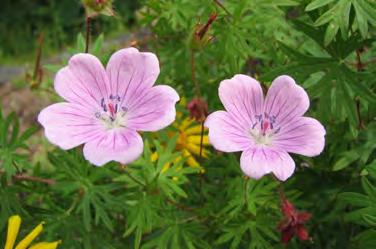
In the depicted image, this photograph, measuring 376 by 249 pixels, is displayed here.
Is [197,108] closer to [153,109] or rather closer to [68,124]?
[153,109]

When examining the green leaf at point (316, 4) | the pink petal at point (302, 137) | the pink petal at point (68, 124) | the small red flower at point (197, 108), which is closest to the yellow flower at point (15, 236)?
the pink petal at point (68, 124)

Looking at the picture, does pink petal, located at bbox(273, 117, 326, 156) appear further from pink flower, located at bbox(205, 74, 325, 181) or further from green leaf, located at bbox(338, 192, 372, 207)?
green leaf, located at bbox(338, 192, 372, 207)

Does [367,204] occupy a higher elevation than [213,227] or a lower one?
higher

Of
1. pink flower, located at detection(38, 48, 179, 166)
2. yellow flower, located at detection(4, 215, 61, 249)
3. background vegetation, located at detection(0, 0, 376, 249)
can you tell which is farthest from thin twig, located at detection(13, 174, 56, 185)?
pink flower, located at detection(38, 48, 179, 166)

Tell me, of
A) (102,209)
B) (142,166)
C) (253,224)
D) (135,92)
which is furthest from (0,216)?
(253,224)

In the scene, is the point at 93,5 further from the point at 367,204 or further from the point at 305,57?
the point at 367,204
